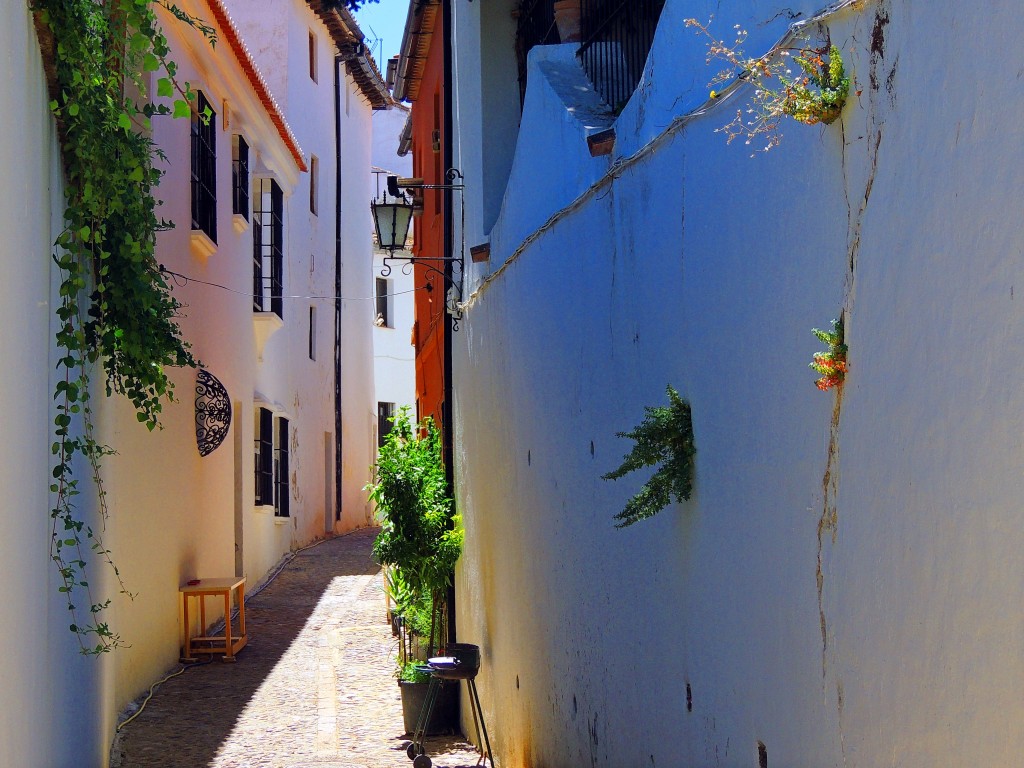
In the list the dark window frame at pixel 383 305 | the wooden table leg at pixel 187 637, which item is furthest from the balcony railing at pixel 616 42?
the dark window frame at pixel 383 305

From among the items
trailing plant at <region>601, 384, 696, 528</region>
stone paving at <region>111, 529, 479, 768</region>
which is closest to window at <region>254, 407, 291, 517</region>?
stone paving at <region>111, 529, 479, 768</region>

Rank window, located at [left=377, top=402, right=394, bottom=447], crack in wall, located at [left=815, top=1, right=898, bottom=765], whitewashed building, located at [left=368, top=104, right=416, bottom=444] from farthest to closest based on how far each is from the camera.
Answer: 1. whitewashed building, located at [left=368, top=104, right=416, bottom=444]
2. window, located at [left=377, top=402, right=394, bottom=447]
3. crack in wall, located at [left=815, top=1, right=898, bottom=765]

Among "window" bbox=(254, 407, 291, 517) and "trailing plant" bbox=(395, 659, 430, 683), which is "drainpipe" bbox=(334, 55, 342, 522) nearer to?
"window" bbox=(254, 407, 291, 517)

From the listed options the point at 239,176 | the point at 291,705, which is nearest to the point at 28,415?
the point at 291,705

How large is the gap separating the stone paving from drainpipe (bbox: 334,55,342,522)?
9007 mm

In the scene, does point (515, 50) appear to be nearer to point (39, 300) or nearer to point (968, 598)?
point (39, 300)

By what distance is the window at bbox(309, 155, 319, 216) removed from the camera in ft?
77.3

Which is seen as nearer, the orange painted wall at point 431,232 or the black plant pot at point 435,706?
the black plant pot at point 435,706

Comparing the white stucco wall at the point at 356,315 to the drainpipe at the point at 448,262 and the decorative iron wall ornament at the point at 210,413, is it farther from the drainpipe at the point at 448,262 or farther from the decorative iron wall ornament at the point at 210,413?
the drainpipe at the point at 448,262

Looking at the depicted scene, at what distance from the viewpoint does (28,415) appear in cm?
548

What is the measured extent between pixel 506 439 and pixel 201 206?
16.2 feet

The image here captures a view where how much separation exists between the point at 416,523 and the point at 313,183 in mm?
13853

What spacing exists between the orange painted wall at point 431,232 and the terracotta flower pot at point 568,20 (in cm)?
462

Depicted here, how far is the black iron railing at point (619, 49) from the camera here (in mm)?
7305
